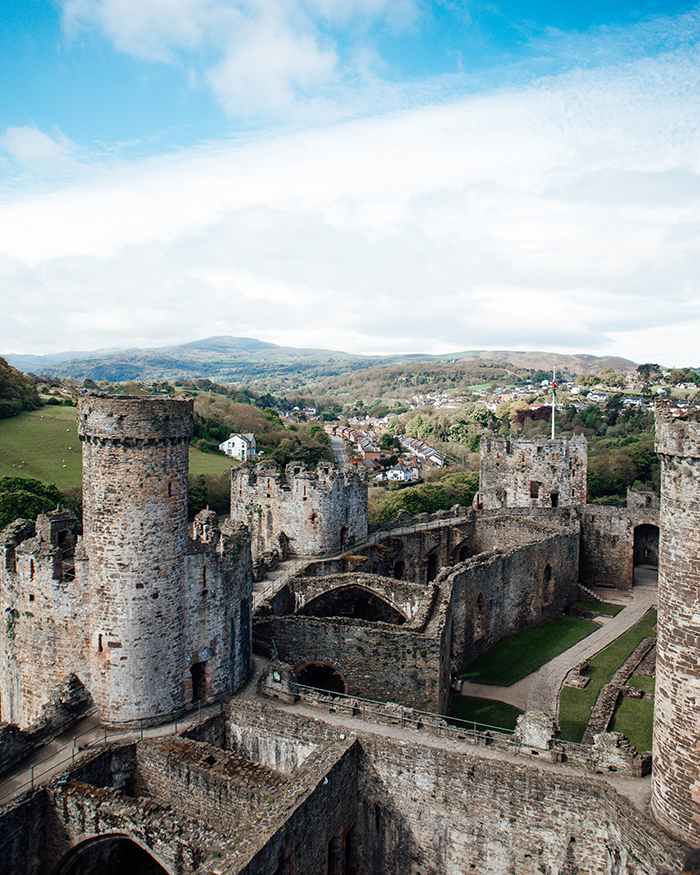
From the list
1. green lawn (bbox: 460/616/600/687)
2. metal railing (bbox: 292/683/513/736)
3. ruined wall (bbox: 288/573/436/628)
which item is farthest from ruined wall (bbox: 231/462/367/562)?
metal railing (bbox: 292/683/513/736)

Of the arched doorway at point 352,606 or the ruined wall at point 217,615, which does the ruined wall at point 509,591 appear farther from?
the ruined wall at point 217,615

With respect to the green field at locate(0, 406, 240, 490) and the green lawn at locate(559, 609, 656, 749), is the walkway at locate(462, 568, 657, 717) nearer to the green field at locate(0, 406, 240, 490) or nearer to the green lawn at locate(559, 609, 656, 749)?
the green lawn at locate(559, 609, 656, 749)

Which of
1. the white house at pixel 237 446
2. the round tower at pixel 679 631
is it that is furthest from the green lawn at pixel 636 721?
the white house at pixel 237 446

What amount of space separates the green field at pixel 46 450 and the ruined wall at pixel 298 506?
28.6 metres

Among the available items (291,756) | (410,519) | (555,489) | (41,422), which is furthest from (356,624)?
(41,422)

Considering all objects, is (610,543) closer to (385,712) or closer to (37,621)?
(385,712)

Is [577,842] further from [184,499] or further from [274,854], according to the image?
[184,499]

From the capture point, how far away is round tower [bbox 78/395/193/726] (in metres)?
16.1

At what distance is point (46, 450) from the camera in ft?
197

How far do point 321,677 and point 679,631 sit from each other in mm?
13570

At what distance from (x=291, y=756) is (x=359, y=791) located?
1.88m

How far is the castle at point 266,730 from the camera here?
39.6 ft

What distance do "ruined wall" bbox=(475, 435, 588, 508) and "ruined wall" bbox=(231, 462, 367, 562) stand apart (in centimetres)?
1241

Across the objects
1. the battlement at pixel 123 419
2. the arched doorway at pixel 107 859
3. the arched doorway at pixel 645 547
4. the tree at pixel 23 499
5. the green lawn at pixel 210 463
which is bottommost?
the arched doorway at pixel 107 859
